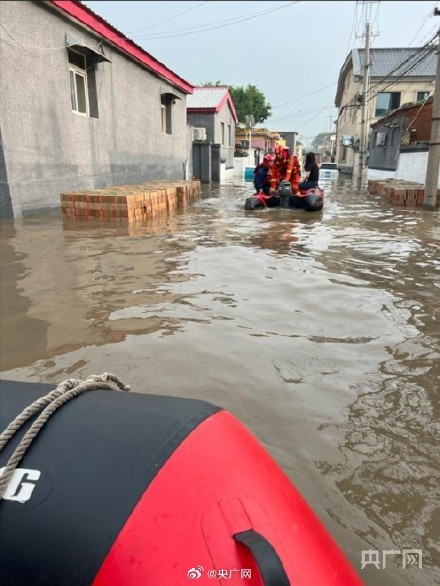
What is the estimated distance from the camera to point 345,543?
1.73m

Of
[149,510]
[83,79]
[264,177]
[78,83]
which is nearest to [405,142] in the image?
[264,177]

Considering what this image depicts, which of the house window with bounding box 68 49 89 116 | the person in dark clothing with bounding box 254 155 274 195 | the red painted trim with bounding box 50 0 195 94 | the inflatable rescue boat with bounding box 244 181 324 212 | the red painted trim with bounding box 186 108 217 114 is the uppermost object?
the red painted trim with bounding box 50 0 195 94

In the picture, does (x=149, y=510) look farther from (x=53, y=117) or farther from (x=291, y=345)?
(x=53, y=117)

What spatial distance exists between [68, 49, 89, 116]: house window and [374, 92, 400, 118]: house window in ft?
99.4

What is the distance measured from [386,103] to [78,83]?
102 feet

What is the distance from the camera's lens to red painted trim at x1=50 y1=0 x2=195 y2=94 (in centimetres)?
941

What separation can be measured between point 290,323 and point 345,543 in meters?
2.25

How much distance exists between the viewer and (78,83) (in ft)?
36.2

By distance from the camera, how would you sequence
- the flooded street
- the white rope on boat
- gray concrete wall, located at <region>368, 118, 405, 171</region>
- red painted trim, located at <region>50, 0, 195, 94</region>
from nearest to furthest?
1. the white rope on boat
2. the flooded street
3. red painted trim, located at <region>50, 0, 195, 94</region>
4. gray concrete wall, located at <region>368, 118, 405, 171</region>

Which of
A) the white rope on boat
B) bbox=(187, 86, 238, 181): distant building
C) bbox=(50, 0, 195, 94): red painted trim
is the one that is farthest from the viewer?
bbox=(187, 86, 238, 181): distant building

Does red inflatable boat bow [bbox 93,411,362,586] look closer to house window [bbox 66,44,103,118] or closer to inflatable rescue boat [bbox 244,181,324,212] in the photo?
inflatable rescue boat [bbox 244,181,324,212]

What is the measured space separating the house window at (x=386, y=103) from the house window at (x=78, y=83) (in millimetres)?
30292

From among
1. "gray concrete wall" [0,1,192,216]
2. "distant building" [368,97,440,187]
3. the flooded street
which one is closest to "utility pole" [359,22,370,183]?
"distant building" [368,97,440,187]

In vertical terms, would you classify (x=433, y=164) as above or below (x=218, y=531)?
above
